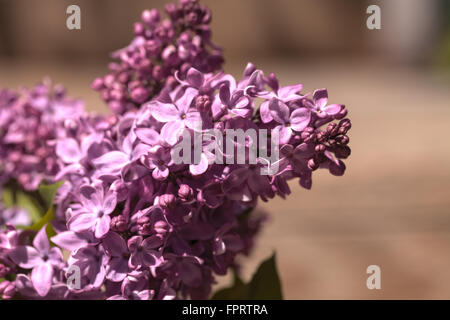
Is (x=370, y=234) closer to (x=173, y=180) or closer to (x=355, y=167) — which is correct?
(x=355, y=167)

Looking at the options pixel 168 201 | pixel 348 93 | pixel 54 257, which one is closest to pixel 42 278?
pixel 54 257

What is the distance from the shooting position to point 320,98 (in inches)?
15.0

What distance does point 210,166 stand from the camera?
37 cm

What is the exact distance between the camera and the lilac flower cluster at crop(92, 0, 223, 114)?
47cm

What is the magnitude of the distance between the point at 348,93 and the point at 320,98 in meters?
3.80

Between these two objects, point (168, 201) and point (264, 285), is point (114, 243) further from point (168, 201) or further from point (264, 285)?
point (264, 285)

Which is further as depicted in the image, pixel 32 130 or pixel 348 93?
pixel 348 93

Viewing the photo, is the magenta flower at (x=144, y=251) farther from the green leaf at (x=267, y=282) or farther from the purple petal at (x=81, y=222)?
the green leaf at (x=267, y=282)

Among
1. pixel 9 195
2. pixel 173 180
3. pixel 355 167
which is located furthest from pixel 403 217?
pixel 173 180

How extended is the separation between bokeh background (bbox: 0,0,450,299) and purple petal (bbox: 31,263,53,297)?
845mm

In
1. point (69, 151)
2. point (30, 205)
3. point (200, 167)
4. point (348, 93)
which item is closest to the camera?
point (200, 167)

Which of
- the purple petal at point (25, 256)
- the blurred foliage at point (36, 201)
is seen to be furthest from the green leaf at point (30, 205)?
the purple petal at point (25, 256)

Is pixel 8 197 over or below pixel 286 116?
below

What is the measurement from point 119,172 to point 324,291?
916 mm
